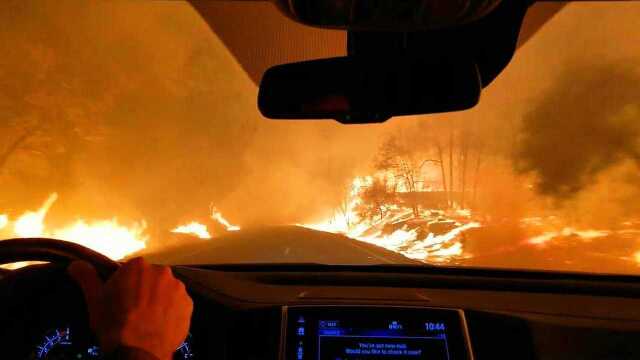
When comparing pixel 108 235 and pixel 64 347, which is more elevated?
pixel 108 235

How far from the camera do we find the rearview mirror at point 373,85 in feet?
7.91

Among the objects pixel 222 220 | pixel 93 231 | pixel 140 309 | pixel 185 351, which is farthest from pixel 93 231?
pixel 140 309

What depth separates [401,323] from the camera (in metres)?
2.72

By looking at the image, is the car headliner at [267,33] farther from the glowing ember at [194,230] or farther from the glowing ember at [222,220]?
the glowing ember at [194,230]

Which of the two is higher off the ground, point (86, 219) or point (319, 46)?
point (319, 46)

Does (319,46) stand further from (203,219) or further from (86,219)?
(86,219)

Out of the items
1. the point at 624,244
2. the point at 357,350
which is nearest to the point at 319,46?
the point at 357,350

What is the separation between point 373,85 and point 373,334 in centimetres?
132

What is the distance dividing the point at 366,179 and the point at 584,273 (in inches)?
73.7

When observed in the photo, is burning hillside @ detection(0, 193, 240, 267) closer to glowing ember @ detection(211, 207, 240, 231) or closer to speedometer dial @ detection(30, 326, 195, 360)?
glowing ember @ detection(211, 207, 240, 231)

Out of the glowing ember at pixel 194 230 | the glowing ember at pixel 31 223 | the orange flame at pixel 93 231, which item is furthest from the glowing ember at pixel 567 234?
the glowing ember at pixel 31 223

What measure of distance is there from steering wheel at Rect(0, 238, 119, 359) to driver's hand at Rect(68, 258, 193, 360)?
1.32ft

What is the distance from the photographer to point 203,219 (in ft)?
16.3

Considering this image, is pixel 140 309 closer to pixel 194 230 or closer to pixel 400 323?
pixel 400 323
